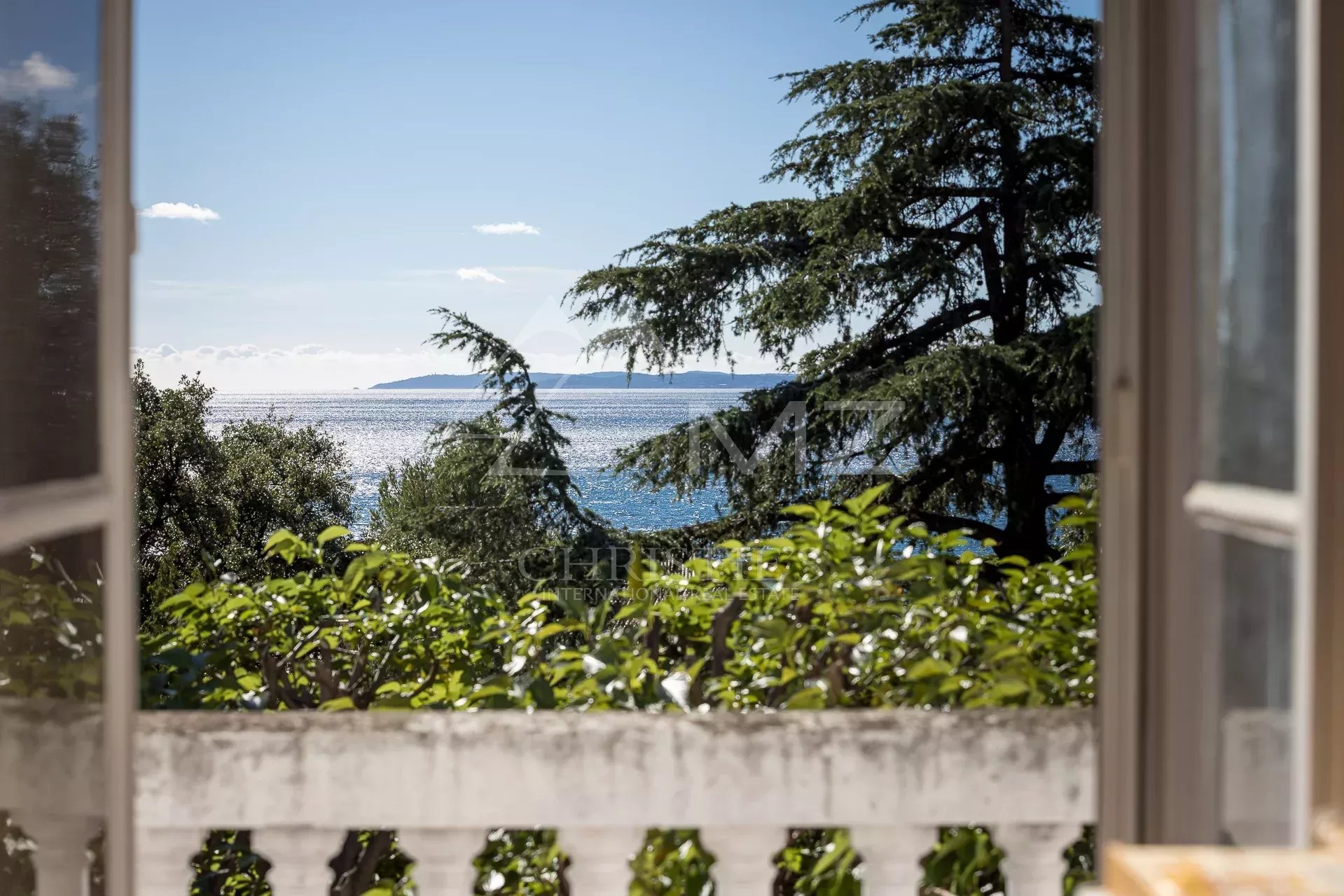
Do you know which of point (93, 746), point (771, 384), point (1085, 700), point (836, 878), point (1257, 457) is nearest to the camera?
point (1257, 457)

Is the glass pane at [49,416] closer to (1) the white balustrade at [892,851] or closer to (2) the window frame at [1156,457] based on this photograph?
(1) the white balustrade at [892,851]

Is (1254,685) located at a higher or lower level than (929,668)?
higher

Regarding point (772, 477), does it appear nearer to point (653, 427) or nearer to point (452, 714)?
point (653, 427)

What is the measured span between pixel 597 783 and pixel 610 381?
8.02 ft

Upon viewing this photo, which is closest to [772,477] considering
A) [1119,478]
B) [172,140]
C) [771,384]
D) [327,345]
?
[771,384]

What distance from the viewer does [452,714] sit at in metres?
1.06

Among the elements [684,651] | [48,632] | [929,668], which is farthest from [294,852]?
[684,651]

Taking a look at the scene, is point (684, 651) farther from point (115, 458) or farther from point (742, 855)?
point (115, 458)

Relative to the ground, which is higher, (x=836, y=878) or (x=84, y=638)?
(x=84, y=638)

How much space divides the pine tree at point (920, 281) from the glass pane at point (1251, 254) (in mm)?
2553

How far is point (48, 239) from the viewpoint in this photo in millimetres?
803

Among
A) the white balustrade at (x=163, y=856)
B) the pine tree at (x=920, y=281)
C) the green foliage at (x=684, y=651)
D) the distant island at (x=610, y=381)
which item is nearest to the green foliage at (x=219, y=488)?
the distant island at (x=610, y=381)

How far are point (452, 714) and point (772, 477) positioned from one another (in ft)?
7.91

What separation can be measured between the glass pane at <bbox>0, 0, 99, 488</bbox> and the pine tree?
2502 millimetres
